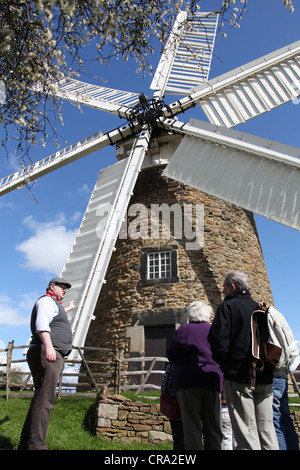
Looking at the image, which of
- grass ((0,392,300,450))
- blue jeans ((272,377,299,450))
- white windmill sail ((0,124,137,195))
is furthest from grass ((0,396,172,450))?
white windmill sail ((0,124,137,195))

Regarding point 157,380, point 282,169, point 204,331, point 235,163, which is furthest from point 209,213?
point 204,331

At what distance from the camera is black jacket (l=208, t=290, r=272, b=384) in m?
3.59

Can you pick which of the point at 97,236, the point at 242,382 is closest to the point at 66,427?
the point at 242,382

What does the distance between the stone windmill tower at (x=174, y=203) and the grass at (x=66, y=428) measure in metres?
1.36

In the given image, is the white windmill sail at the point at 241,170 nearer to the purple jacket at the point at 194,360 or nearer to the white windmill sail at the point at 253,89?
the white windmill sail at the point at 253,89

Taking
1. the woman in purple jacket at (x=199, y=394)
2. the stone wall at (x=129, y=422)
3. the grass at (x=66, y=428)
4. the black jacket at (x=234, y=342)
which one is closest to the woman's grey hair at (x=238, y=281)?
the black jacket at (x=234, y=342)

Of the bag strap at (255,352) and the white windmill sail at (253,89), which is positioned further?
the white windmill sail at (253,89)

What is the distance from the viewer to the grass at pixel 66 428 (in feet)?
18.6

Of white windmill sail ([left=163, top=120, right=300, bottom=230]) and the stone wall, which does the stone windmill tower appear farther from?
the stone wall

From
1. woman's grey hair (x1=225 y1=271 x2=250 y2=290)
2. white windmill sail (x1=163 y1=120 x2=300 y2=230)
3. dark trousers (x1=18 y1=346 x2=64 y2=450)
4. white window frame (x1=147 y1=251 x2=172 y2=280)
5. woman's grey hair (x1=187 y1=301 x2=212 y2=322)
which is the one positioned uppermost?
white windmill sail (x1=163 y1=120 x2=300 y2=230)

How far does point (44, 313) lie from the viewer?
406 centimetres

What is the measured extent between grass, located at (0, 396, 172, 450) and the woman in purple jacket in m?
2.57

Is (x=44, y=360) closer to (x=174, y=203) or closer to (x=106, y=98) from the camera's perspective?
(x=174, y=203)
